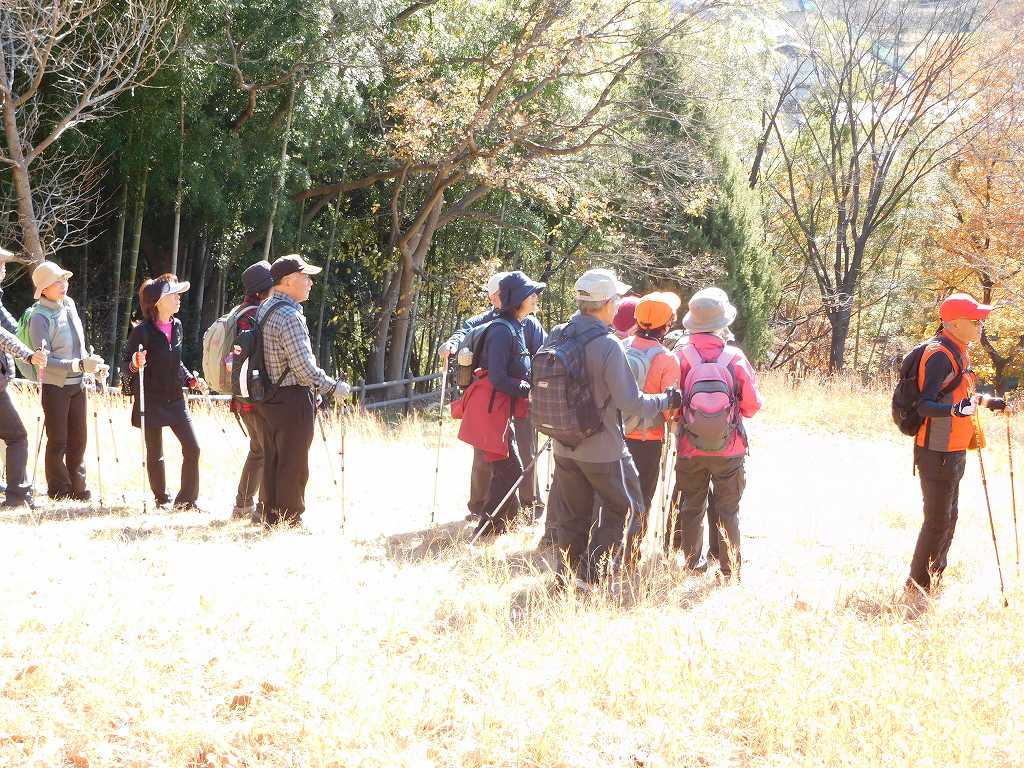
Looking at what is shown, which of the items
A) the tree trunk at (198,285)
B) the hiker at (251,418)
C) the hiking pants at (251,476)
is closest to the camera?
the hiker at (251,418)

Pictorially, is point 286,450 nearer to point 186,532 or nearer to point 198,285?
point 186,532

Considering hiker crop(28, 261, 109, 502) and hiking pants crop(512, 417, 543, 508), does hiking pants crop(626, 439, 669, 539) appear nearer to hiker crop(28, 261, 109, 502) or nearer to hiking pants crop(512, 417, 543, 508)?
hiking pants crop(512, 417, 543, 508)

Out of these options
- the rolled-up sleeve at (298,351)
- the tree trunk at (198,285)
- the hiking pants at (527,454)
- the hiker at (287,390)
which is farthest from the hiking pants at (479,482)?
the tree trunk at (198,285)

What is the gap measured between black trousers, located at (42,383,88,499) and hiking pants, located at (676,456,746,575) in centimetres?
412

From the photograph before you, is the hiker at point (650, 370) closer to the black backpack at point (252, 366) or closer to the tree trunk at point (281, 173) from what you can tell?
the black backpack at point (252, 366)

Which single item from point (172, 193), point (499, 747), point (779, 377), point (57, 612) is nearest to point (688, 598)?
point (499, 747)

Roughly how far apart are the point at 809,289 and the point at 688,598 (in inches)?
1038

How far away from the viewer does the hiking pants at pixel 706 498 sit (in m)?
5.39

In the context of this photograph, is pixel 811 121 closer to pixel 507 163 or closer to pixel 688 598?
pixel 507 163

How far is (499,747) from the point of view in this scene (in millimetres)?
3426

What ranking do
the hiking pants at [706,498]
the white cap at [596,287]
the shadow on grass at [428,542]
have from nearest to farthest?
the white cap at [596,287] → the hiking pants at [706,498] → the shadow on grass at [428,542]

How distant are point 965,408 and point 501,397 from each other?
8.56 feet

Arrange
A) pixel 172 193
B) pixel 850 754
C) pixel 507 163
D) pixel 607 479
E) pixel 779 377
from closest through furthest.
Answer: pixel 850 754 → pixel 607 479 → pixel 172 193 → pixel 507 163 → pixel 779 377

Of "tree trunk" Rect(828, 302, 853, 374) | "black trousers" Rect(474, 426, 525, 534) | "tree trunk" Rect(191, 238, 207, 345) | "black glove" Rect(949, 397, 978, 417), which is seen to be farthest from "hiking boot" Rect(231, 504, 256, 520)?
"tree trunk" Rect(828, 302, 853, 374)
